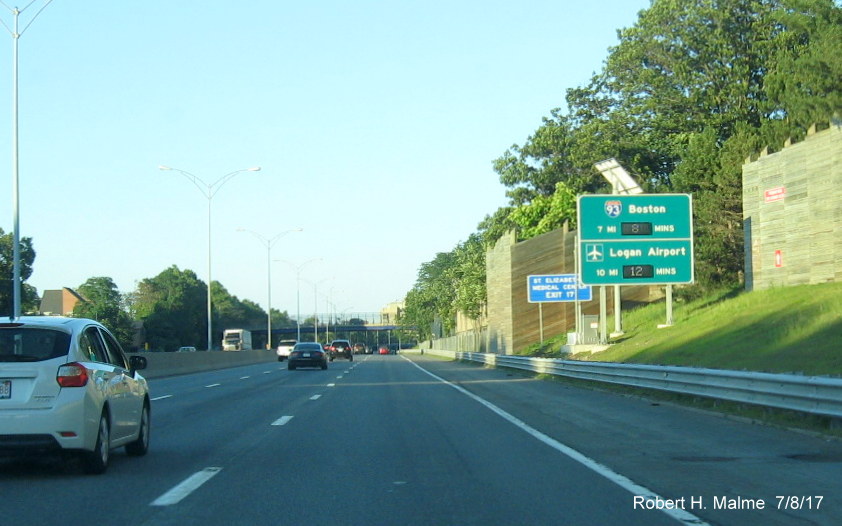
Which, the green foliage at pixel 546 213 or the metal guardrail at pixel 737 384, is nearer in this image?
the metal guardrail at pixel 737 384

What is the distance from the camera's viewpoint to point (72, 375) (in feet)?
32.3

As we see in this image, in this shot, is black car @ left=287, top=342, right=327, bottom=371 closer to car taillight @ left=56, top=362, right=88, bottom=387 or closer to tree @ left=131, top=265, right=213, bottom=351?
car taillight @ left=56, top=362, right=88, bottom=387

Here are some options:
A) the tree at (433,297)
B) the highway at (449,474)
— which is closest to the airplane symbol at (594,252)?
the highway at (449,474)

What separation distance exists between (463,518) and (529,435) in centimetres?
642

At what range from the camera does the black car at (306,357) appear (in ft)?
156

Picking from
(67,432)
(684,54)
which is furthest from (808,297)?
(684,54)

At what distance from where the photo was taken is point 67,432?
31.6 ft

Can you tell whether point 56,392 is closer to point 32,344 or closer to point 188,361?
point 32,344

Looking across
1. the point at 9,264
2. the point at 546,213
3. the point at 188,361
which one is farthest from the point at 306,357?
Answer: the point at 9,264

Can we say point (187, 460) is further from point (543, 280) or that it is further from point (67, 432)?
point (543, 280)

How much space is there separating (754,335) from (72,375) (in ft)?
78.0

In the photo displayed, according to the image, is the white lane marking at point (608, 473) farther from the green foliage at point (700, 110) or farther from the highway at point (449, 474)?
the green foliage at point (700, 110)

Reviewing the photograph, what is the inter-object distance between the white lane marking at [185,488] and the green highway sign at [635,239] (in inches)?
1009

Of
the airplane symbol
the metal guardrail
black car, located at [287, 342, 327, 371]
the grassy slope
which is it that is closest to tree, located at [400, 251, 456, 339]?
black car, located at [287, 342, 327, 371]
